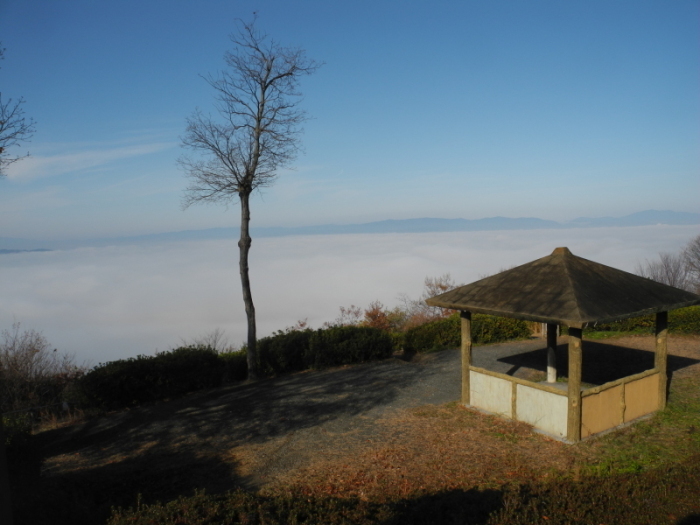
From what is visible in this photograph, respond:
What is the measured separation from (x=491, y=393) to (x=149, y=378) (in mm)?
9255

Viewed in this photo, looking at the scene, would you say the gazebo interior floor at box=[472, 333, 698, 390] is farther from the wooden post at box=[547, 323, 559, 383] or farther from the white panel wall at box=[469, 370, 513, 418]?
the white panel wall at box=[469, 370, 513, 418]

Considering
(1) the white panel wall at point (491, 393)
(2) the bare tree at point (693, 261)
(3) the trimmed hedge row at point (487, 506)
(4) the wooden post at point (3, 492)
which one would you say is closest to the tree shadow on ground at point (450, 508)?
(3) the trimmed hedge row at point (487, 506)

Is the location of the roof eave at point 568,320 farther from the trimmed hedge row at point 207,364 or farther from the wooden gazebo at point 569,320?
the trimmed hedge row at point 207,364

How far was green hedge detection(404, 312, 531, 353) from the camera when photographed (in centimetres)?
1852

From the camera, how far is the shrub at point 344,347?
17.0 m

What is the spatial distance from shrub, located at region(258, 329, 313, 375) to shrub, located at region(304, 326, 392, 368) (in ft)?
1.06

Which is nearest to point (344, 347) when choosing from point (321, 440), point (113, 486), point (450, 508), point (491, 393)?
point (491, 393)

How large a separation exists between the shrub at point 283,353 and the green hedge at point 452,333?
393cm

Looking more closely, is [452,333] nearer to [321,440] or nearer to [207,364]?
[207,364]

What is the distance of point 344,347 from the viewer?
17156mm

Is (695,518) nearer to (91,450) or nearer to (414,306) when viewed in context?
(91,450)

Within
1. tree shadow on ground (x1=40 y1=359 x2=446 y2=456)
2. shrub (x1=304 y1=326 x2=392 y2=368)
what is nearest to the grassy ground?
tree shadow on ground (x1=40 y1=359 x2=446 y2=456)

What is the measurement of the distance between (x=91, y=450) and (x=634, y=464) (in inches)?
391

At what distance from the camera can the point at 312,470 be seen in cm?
809
